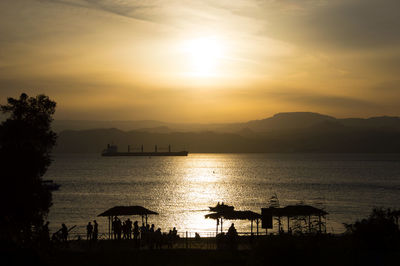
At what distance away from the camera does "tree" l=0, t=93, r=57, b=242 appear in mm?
24953

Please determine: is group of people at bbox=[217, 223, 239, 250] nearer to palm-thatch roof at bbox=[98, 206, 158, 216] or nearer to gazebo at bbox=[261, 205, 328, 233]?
gazebo at bbox=[261, 205, 328, 233]

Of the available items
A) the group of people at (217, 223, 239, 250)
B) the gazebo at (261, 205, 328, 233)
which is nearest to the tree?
the group of people at (217, 223, 239, 250)

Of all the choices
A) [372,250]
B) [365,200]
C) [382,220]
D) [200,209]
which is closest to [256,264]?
[372,250]

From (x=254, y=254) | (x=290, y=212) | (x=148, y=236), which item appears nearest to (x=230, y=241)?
(x=148, y=236)

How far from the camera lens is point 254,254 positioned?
14.0 meters

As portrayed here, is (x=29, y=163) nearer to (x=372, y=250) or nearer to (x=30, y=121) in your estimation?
(x=30, y=121)

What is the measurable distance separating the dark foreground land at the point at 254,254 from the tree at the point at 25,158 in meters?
3.03

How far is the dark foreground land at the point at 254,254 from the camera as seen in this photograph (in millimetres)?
13430

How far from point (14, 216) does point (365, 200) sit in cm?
6843

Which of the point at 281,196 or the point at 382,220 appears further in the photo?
the point at 281,196

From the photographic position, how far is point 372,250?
50.6ft

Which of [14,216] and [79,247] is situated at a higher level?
[14,216]

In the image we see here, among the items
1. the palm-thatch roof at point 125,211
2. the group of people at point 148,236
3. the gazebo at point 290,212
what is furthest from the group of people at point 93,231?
the gazebo at point 290,212

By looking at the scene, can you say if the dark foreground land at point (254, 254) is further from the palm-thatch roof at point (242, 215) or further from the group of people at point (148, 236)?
the palm-thatch roof at point (242, 215)
